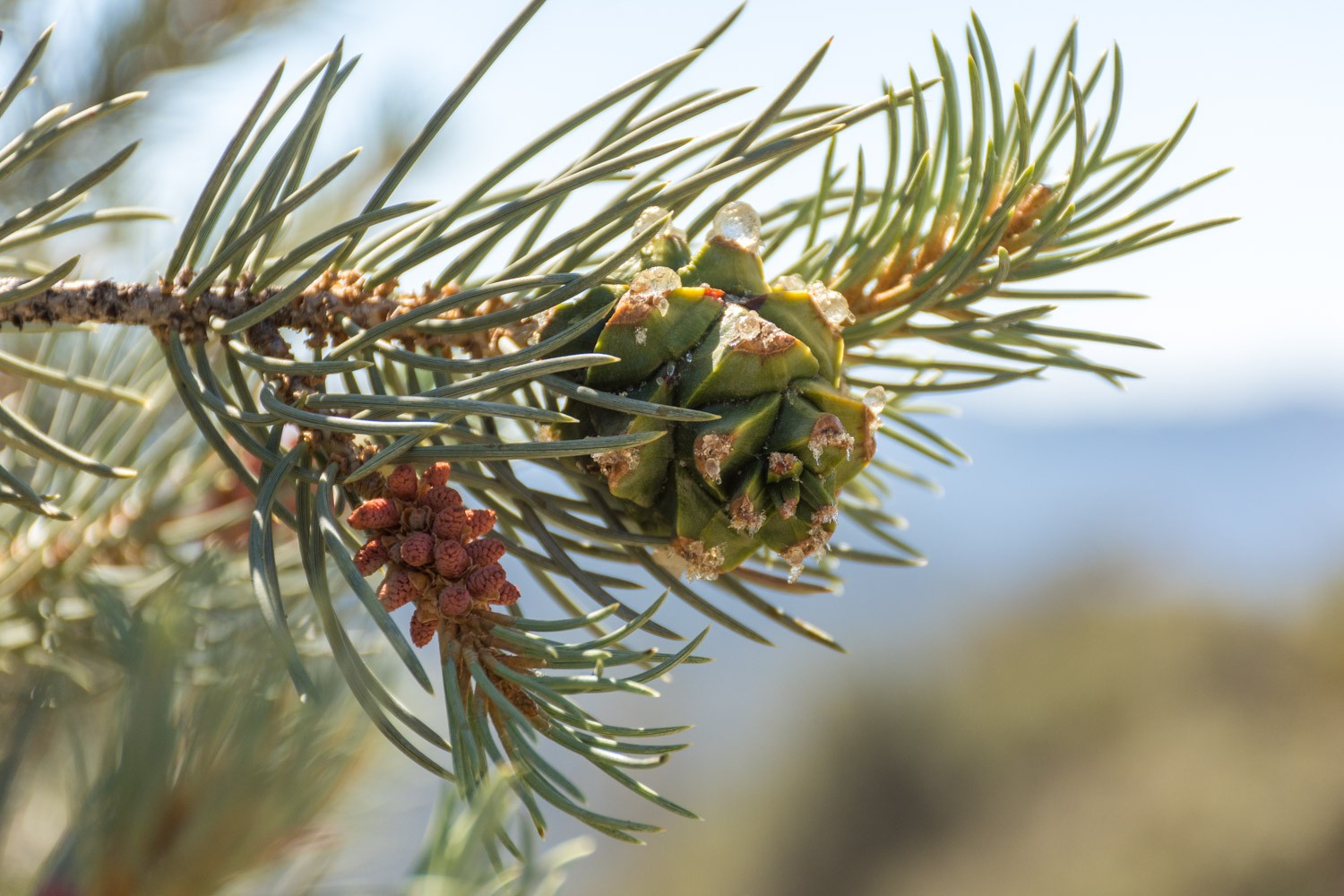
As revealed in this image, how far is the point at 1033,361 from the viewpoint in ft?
0.91

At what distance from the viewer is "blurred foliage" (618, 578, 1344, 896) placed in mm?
3154

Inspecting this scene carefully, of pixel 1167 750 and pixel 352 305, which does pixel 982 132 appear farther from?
pixel 1167 750

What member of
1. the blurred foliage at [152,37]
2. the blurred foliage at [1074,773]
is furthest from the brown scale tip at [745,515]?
the blurred foliage at [1074,773]

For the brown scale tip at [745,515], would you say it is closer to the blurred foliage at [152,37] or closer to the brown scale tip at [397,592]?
the brown scale tip at [397,592]

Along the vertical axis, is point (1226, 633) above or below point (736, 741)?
above

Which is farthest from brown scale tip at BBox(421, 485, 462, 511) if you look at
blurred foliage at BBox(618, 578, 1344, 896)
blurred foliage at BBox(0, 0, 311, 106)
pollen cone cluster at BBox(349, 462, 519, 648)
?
blurred foliage at BBox(618, 578, 1344, 896)

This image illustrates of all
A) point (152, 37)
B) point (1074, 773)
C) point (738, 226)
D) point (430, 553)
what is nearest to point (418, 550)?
point (430, 553)

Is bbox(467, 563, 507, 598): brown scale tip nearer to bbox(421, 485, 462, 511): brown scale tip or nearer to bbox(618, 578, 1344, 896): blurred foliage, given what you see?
bbox(421, 485, 462, 511): brown scale tip

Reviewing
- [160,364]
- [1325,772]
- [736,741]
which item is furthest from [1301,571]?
[160,364]

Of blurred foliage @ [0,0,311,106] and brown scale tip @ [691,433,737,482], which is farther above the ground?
blurred foliage @ [0,0,311,106]

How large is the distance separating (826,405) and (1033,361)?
9 centimetres

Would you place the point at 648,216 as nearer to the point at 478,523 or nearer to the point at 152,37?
the point at 478,523

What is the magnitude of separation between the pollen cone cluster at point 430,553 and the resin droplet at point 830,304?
0.31 ft

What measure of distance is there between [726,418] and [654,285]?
0.03m
